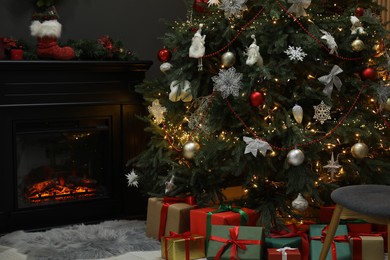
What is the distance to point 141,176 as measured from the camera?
397 cm

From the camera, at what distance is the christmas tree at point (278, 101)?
131 inches

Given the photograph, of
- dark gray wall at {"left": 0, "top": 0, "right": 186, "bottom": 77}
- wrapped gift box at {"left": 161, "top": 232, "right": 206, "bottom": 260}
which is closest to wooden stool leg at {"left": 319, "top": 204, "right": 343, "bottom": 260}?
wrapped gift box at {"left": 161, "top": 232, "right": 206, "bottom": 260}

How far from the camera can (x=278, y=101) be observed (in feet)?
11.3

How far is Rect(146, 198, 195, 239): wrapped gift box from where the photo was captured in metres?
3.53

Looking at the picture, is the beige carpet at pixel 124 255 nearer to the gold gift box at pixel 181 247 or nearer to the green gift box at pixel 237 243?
the gold gift box at pixel 181 247

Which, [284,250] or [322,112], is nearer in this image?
[284,250]

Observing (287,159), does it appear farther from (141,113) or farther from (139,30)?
(139,30)

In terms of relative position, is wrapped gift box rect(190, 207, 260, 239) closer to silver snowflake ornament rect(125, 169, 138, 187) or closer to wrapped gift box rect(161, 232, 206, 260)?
wrapped gift box rect(161, 232, 206, 260)

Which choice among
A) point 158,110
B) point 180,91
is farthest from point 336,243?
point 158,110

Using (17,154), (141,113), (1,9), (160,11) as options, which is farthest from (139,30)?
(17,154)

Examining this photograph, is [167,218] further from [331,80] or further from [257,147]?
[331,80]

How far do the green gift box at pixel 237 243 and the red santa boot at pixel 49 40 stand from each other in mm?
1457

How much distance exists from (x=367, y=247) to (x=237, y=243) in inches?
23.9

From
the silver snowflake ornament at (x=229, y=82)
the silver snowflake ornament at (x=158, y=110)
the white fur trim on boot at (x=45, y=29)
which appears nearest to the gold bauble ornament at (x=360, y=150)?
the silver snowflake ornament at (x=229, y=82)
